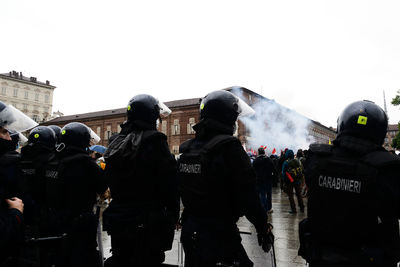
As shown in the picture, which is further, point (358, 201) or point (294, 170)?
point (294, 170)

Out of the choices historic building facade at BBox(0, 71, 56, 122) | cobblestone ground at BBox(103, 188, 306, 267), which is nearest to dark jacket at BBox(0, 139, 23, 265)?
cobblestone ground at BBox(103, 188, 306, 267)

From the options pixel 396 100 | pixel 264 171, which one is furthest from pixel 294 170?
pixel 396 100

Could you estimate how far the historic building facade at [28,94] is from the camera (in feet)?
209

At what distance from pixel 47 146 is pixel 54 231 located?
1.50 m

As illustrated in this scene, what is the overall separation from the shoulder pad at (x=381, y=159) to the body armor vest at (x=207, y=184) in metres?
0.91

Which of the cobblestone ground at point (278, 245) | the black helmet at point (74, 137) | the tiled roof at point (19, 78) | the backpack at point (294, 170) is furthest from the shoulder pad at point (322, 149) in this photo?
the tiled roof at point (19, 78)

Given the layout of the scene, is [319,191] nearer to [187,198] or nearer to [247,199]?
[247,199]

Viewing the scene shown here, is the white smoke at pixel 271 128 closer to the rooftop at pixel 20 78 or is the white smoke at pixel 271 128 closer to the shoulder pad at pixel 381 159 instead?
the shoulder pad at pixel 381 159

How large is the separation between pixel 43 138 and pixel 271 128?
37.2 metres

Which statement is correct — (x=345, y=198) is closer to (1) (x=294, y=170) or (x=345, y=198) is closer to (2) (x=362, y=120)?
(2) (x=362, y=120)

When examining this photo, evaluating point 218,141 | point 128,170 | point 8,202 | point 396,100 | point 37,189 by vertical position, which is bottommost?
point 37,189

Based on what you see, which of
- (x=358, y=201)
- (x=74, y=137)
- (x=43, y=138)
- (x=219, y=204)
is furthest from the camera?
(x=43, y=138)

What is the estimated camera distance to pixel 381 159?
1.71 meters

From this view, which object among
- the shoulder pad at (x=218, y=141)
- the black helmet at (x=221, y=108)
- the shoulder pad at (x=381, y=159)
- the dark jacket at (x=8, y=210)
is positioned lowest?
the dark jacket at (x=8, y=210)
